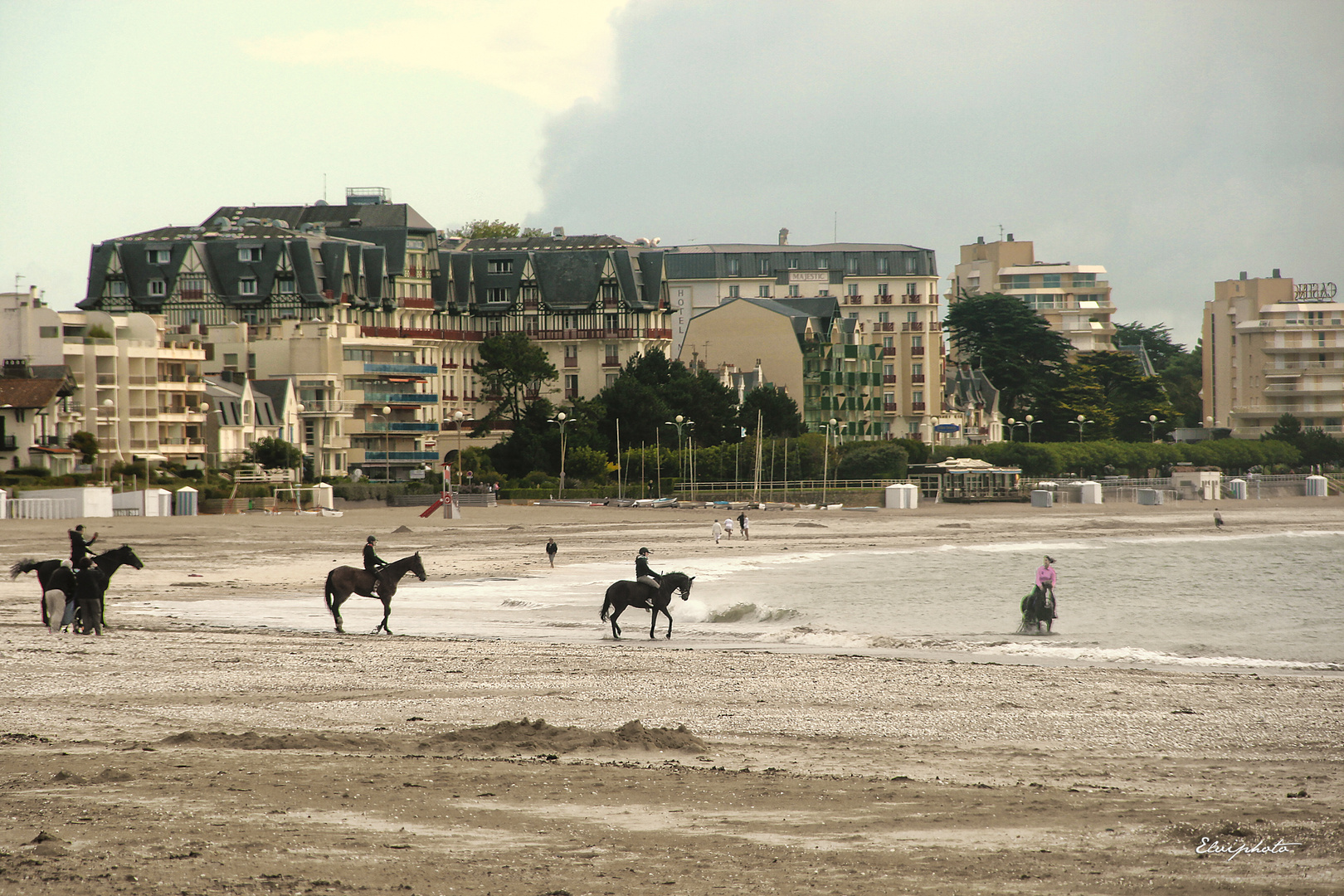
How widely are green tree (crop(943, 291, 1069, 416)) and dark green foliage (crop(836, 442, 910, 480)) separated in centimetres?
4728

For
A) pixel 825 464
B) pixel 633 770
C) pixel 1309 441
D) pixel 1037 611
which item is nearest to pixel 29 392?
pixel 825 464

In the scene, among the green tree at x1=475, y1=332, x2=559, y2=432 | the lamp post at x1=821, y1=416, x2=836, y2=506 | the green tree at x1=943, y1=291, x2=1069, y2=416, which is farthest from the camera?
the green tree at x1=943, y1=291, x2=1069, y2=416

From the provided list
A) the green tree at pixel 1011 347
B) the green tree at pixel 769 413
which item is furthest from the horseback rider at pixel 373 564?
the green tree at pixel 1011 347

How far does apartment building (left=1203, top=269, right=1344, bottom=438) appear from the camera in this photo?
495 ft

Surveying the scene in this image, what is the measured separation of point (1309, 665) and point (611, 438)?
249 ft

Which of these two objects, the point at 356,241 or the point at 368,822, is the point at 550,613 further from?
the point at 356,241

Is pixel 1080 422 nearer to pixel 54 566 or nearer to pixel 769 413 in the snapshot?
pixel 769 413

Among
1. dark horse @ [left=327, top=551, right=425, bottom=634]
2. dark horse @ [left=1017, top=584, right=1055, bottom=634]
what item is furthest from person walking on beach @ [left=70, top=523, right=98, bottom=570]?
dark horse @ [left=1017, top=584, right=1055, bottom=634]

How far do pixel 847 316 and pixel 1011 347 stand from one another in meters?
17.3

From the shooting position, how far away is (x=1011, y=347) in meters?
139

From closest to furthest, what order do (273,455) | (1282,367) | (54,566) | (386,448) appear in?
(54,566)
(273,455)
(386,448)
(1282,367)

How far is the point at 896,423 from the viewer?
128m

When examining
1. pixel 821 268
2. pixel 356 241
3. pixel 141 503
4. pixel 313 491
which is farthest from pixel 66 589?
pixel 821 268

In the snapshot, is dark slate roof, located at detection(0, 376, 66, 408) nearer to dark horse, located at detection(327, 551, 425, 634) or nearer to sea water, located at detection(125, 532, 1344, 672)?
sea water, located at detection(125, 532, 1344, 672)
